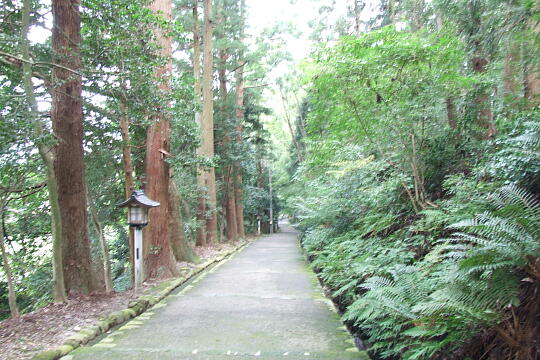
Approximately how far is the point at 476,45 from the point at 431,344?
7.04 m

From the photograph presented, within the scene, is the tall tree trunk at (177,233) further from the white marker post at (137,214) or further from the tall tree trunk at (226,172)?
the tall tree trunk at (226,172)

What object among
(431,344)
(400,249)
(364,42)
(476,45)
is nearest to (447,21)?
(476,45)

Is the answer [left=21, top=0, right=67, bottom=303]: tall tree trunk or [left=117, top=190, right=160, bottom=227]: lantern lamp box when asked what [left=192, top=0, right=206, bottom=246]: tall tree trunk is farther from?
[left=21, top=0, right=67, bottom=303]: tall tree trunk

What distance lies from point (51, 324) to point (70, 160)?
2.74 metres

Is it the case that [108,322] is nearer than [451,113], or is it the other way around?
[108,322]

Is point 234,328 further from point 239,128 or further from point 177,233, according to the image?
point 239,128

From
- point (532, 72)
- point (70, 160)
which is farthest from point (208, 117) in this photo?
point (532, 72)

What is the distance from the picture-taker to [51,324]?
17.8ft

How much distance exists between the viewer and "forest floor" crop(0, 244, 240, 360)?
4.57m

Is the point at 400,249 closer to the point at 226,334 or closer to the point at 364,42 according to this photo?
the point at 226,334

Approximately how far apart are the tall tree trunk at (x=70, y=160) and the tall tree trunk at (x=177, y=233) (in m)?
5.22

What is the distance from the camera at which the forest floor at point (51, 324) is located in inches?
180

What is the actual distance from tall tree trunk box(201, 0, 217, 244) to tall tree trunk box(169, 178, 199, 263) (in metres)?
3.50

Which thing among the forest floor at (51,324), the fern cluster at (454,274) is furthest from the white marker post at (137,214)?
the fern cluster at (454,274)
